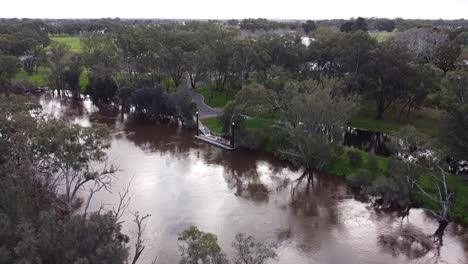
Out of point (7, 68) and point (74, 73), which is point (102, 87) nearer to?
point (74, 73)

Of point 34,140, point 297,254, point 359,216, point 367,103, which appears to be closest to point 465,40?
point 367,103

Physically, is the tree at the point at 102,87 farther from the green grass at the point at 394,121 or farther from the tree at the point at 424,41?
the tree at the point at 424,41

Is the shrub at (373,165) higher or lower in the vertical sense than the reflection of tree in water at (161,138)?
higher

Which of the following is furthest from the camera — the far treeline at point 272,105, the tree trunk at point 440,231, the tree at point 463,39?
the tree at point 463,39

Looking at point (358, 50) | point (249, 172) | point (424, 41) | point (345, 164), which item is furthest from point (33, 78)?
point (424, 41)

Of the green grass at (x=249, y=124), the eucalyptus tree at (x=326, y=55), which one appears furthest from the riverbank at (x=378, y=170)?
the eucalyptus tree at (x=326, y=55)

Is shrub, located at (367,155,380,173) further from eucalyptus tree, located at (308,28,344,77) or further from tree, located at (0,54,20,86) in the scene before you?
tree, located at (0,54,20,86)
